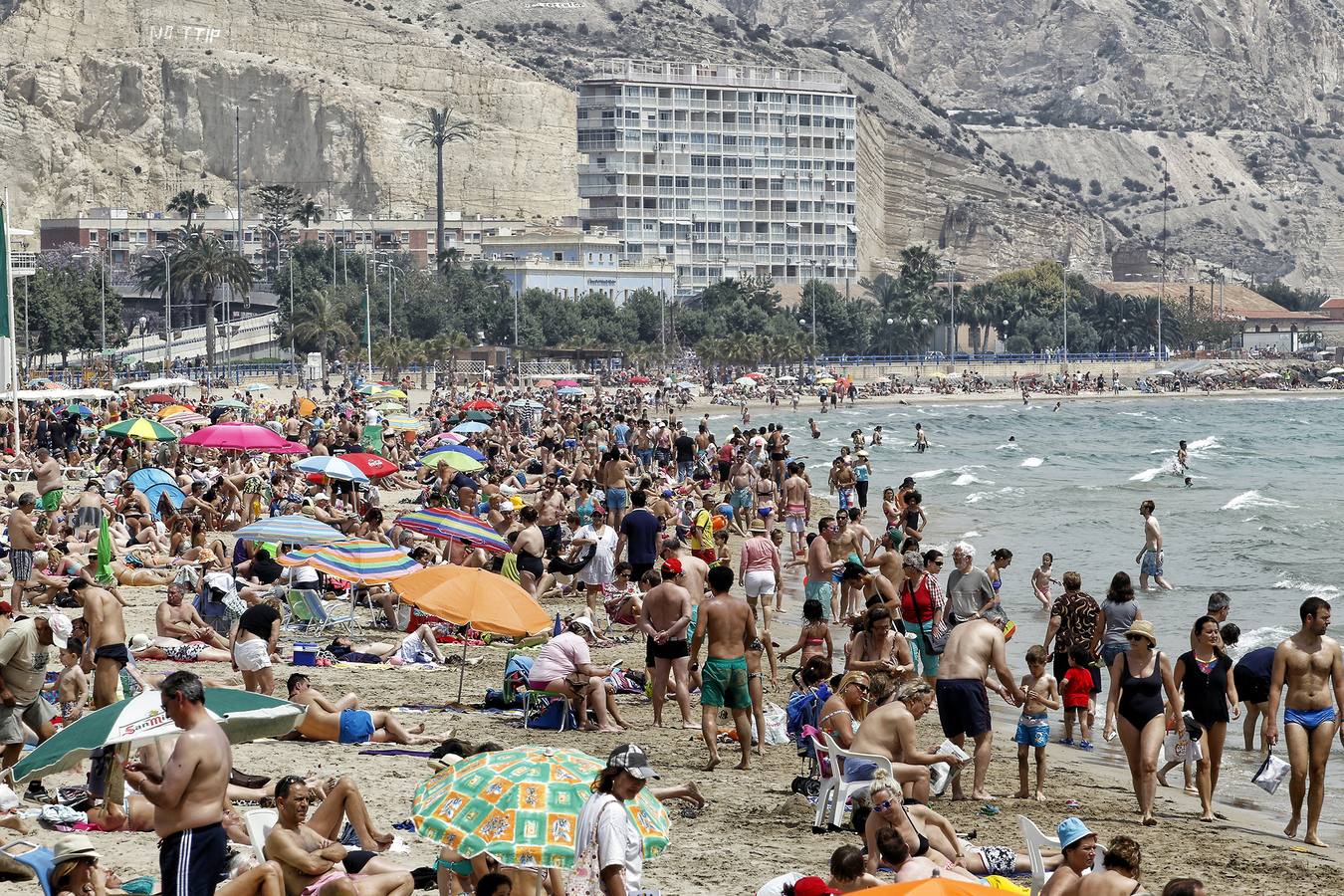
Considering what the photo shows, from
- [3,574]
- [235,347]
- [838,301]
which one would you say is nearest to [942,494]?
[3,574]

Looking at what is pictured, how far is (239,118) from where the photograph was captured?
145125 millimetres

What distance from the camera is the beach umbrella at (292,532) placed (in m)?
16.5

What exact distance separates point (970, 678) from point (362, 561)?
6.21m

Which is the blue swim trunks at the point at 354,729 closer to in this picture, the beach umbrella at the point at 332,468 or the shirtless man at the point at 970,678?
the shirtless man at the point at 970,678

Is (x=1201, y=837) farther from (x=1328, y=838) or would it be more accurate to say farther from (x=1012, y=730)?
(x=1012, y=730)

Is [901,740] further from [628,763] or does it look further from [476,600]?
[476,600]

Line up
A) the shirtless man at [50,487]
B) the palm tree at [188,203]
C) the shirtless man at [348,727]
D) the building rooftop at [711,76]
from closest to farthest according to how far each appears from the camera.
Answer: the shirtless man at [348,727]
the shirtless man at [50,487]
the palm tree at [188,203]
the building rooftop at [711,76]

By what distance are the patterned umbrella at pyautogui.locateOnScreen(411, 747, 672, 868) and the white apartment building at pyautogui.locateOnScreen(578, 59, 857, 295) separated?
112296 mm

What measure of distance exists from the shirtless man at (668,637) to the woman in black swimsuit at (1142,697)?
3001 mm

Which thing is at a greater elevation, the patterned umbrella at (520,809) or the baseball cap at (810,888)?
the patterned umbrella at (520,809)

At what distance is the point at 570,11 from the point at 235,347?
106m

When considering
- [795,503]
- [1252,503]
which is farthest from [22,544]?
[1252,503]

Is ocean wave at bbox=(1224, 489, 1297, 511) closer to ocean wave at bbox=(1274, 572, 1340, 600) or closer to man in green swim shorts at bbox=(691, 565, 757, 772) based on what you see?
ocean wave at bbox=(1274, 572, 1340, 600)

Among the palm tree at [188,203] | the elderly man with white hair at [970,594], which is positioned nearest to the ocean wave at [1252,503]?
the elderly man with white hair at [970,594]
